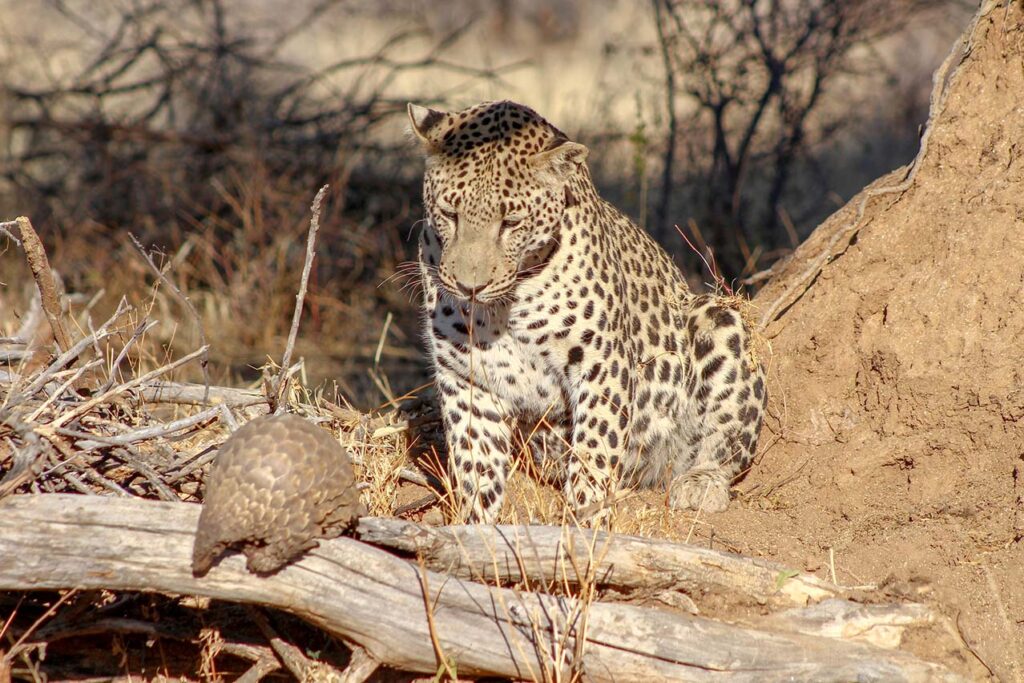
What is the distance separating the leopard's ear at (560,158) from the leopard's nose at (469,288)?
1.95ft

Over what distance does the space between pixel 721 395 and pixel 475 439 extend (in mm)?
1366

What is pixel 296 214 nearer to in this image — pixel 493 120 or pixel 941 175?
pixel 493 120

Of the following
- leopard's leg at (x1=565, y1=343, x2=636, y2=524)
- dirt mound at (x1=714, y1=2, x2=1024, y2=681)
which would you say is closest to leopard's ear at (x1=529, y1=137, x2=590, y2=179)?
leopard's leg at (x1=565, y1=343, x2=636, y2=524)

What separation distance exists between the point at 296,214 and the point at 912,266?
17.7ft

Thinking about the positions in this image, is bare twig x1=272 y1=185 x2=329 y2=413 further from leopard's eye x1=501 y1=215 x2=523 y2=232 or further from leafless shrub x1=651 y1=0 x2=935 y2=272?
leafless shrub x1=651 y1=0 x2=935 y2=272

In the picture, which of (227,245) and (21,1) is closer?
(227,245)

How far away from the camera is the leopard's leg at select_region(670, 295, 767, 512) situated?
6.06m

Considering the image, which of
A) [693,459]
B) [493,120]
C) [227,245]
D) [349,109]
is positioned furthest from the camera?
[349,109]

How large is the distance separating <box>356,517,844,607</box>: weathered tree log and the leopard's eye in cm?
139

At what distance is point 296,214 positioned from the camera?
9.71m

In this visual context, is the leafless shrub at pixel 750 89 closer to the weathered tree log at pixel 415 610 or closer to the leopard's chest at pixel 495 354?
the leopard's chest at pixel 495 354

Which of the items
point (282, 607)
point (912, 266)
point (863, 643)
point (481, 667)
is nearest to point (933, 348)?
point (912, 266)

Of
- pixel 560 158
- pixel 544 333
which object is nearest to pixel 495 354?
pixel 544 333

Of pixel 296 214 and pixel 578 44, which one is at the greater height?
pixel 578 44
